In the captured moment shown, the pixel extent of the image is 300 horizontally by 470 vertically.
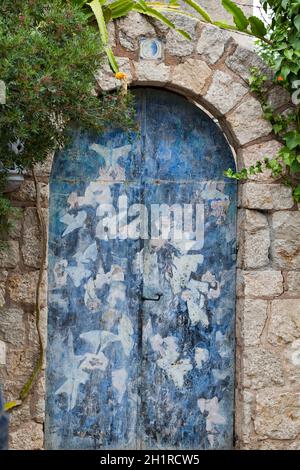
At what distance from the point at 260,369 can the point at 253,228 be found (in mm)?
869

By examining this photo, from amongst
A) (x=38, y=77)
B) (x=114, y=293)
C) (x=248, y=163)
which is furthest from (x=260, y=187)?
(x=38, y=77)

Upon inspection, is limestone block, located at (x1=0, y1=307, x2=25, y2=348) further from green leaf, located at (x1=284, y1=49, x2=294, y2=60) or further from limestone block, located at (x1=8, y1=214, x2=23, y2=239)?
green leaf, located at (x1=284, y1=49, x2=294, y2=60)

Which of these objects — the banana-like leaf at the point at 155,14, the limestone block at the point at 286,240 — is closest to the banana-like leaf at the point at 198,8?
the banana-like leaf at the point at 155,14

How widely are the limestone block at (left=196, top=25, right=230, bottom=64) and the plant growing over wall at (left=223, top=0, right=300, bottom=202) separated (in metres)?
0.26

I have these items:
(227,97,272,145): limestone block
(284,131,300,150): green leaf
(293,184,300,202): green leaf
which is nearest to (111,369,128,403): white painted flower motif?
(293,184,300,202): green leaf

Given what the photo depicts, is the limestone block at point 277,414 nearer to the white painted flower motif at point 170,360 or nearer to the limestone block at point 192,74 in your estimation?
the white painted flower motif at point 170,360

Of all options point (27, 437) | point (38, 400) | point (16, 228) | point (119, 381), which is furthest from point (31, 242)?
point (27, 437)

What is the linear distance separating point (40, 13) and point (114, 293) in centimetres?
180

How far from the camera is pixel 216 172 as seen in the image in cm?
489

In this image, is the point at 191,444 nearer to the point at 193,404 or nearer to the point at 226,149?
the point at 193,404

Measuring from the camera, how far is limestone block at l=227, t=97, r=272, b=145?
15.4ft

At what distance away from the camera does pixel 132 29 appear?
461 cm

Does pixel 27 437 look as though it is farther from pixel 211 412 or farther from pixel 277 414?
pixel 277 414

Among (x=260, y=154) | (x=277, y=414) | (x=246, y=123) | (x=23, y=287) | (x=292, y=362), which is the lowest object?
(x=277, y=414)
